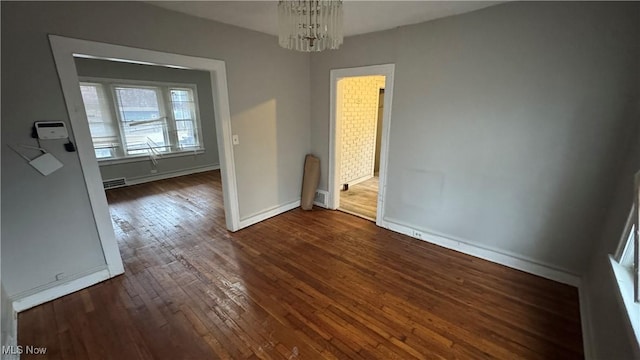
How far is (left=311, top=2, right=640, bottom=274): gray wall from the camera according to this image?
6.32 feet

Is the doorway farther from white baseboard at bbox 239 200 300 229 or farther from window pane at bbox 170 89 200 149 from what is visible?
window pane at bbox 170 89 200 149

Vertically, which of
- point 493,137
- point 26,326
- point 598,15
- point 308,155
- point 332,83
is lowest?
point 26,326

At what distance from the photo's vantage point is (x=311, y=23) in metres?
1.62

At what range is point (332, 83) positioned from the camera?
138 inches

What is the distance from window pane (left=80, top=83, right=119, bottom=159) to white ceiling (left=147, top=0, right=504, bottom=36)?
12.8 feet

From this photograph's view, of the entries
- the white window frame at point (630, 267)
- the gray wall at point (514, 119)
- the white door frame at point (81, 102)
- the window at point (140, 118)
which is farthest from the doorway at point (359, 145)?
the window at point (140, 118)

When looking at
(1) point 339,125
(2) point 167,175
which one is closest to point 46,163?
(1) point 339,125

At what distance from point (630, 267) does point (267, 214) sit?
3.38m

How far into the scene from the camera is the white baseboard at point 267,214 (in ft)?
11.2

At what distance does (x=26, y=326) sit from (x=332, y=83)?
3.70 m

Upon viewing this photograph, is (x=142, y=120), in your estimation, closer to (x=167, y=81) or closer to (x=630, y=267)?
(x=167, y=81)

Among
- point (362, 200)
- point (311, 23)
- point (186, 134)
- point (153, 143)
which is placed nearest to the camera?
point (311, 23)

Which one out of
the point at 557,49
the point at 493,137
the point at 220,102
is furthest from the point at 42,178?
the point at 557,49

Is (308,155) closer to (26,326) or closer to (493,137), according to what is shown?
(493,137)
